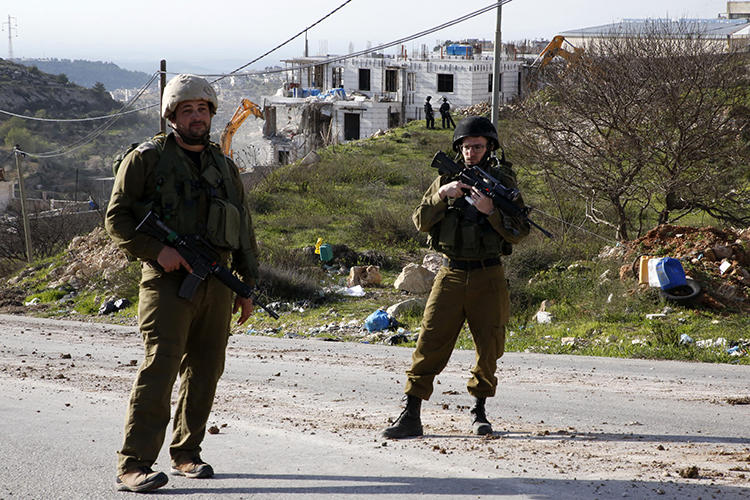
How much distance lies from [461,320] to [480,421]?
0.64m

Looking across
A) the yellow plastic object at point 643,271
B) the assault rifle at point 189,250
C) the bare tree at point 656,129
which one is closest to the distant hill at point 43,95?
the bare tree at point 656,129

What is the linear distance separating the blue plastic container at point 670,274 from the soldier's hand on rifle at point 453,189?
6176mm

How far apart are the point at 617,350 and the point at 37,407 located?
5.96 m

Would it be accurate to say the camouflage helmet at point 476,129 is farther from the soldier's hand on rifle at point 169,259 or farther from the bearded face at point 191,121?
the soldier's hand on rifle at point 169,259

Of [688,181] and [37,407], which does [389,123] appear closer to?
[688,181]

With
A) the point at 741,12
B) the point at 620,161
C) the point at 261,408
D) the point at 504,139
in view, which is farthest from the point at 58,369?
the point at 741,12

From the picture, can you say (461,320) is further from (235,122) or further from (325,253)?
(235,122)

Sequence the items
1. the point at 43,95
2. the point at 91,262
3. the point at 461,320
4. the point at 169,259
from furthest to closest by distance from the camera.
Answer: the point at 43,95 < the point at 91,262 < the point at 461,320 < the point at 169,259

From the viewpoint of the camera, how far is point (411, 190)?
879 inches

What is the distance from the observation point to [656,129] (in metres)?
14.6

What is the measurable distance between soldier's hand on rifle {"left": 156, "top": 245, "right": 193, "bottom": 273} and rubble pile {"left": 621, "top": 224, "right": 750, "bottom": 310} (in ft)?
25.8

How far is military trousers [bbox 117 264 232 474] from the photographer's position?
369 cm

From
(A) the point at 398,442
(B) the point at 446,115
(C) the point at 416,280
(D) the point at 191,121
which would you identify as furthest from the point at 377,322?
(B) the point at 446,115

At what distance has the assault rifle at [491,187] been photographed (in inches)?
182
